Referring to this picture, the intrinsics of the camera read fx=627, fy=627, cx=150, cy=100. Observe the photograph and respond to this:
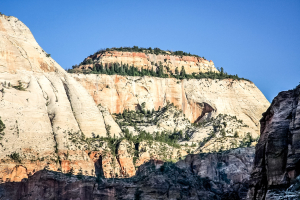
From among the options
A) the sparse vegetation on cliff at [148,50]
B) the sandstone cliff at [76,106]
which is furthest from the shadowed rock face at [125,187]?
the sparse vegetation on cliff at [148,50]

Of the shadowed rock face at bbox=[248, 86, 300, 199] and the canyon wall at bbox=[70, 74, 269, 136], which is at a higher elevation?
the canyon wall at bbox=[70, 74, 269, 136]

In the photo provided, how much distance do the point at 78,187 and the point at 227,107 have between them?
46.8 m

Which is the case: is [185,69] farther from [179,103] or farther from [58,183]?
[58,183]

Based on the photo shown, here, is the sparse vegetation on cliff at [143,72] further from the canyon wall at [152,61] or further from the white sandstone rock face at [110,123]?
the white sandstone rock face at [110,123]

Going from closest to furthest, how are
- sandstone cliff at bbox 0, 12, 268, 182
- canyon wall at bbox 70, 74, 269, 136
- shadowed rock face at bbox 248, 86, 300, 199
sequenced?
shadowed rock face at bbox 248, 86, 300, 199, sandstone cliff at bbox 0, 12, 268, 182, canyon wall at bbox 70, 74, 269, 136

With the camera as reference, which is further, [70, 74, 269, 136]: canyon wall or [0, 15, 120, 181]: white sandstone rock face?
[70, 74, 269, 136]: canyon wall

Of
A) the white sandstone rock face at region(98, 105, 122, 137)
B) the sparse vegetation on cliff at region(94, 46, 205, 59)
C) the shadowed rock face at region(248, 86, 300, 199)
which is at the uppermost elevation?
the sparse vegetation on cliff at region(94, 46, 205, 59)

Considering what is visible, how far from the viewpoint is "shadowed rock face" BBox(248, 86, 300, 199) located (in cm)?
3250

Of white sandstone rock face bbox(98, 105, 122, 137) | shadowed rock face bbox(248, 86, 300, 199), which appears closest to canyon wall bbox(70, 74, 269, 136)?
white sandstone rock face bbox(98, 105, 122, 137)

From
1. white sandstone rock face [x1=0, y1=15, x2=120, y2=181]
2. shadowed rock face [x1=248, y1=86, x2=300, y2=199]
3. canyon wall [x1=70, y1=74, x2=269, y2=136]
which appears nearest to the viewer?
shadowed rock face [x1=248, y1=86, x2=300, y2=199]

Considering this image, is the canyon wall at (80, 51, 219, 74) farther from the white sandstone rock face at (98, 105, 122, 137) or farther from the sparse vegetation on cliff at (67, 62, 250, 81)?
the white sandstone rock face at (98, 105, 122, 137)

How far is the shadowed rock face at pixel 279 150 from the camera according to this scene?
1280 inches

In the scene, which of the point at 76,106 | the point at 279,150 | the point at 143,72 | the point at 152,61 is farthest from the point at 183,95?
the point at 279,150

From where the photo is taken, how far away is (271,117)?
3744 cm
